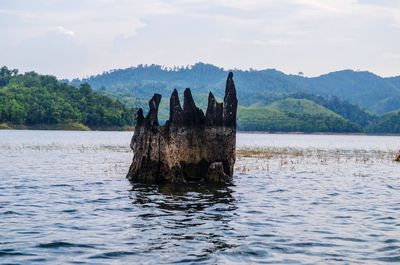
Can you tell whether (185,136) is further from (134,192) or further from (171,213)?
(171,213)

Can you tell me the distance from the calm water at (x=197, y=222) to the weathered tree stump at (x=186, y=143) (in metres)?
2.08

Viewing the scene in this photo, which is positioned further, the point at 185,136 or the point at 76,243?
the point at 185,136

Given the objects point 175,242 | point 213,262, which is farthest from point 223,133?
point 213,262

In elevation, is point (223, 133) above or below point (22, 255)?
above

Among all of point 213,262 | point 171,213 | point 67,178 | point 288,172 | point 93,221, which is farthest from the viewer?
point 288,172

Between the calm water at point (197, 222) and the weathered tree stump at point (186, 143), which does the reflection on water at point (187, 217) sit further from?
the weathered tree stump at point (186, 143)

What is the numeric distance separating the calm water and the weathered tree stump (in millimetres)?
2082

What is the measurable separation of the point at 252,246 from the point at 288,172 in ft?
107

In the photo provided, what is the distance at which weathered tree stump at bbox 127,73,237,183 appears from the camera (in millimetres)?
39062

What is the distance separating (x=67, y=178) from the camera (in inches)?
1732

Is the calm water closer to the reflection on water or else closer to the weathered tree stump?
the reflection on water

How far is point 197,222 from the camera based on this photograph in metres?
25.0

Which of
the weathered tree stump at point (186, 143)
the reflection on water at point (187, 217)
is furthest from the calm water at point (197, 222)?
the weathered tree stump at point (186, 143)

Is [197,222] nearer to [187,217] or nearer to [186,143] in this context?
[187,217]
